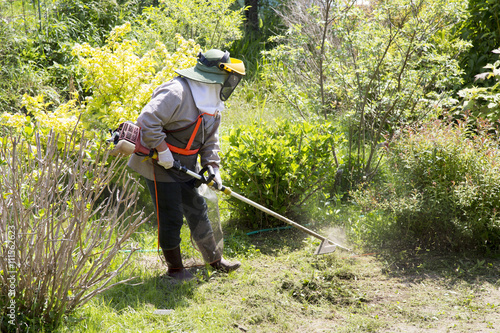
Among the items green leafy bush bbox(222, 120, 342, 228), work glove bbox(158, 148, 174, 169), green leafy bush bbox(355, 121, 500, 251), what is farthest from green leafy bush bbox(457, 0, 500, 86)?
work glove bbox(158, 148, 174, 169)

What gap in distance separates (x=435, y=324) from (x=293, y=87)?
3.23 meters

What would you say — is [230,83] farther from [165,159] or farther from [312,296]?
[312,296]

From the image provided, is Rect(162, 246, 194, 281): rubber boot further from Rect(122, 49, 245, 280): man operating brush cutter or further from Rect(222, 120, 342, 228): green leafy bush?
Rect(222, 120, 342, 228): green leafy bush

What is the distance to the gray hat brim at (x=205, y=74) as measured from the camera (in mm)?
3387

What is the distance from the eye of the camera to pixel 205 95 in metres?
3.44

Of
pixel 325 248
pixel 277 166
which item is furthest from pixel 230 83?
pixel 325 248

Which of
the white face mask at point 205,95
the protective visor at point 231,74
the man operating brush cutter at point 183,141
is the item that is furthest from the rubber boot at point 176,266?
the protective visor at point 231,74

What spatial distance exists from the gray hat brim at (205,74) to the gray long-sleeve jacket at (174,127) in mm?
66

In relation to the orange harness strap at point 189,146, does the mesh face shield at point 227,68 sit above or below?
above

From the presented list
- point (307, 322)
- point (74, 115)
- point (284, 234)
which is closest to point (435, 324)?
point (307, 322)

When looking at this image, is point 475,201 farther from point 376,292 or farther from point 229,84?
point 229,84

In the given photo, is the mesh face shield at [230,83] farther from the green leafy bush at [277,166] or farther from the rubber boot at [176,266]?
the rubber boot at [176,266]

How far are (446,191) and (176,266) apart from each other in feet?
7.58

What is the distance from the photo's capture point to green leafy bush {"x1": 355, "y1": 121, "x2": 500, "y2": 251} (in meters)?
3.82
